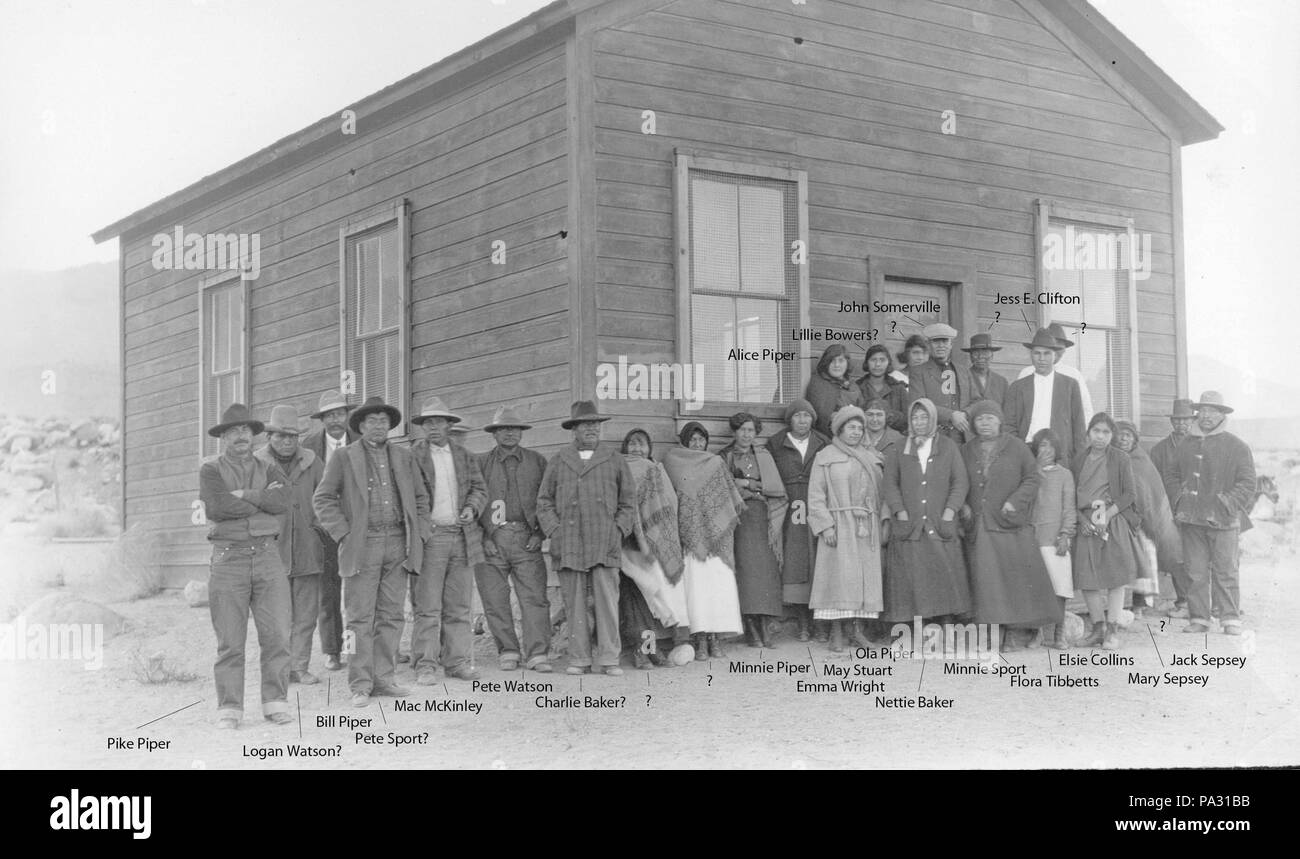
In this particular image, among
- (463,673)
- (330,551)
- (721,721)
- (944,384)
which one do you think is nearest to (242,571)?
(330,551)

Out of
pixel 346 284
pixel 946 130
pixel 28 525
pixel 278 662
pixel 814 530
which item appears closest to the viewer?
pixel 278 662

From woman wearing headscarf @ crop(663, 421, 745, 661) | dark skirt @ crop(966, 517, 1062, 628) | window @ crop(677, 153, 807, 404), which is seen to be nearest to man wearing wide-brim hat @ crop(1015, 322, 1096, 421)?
dark skirt @ crop(966, 517, 1062, 628)

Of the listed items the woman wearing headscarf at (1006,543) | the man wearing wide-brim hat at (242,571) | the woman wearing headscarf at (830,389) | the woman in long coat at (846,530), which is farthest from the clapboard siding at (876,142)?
the man wearing wide-brim hat at (242,571)

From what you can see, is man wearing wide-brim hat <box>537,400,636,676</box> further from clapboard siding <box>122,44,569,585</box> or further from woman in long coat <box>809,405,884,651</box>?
woman in long coat <box>809,405,884,651</box>

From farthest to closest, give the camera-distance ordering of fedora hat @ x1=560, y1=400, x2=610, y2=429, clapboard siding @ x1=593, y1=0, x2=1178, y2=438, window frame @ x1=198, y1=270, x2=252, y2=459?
window frame @ x1=198, y1=270, x2=252, y2=459 < clapboard siding @ x1=593, y1=0, x2=1178, y2=438 < fedora hat @ x1=560, y1=400, x2=610, y2=429

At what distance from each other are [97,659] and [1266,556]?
14.3 metres

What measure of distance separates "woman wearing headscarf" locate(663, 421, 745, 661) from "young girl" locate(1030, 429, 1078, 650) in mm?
2479

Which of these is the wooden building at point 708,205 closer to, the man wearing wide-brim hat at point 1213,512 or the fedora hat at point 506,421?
the fedora hat at point 506,421

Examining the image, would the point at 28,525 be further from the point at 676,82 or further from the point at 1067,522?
the point at 1067,522

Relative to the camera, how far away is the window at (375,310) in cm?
1274

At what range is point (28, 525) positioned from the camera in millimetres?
23047

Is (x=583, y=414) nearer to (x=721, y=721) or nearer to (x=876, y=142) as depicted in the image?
(x=721, y=721)

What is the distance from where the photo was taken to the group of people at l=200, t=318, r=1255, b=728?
959 centimetres

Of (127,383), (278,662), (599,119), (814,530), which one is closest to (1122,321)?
(814,530)
